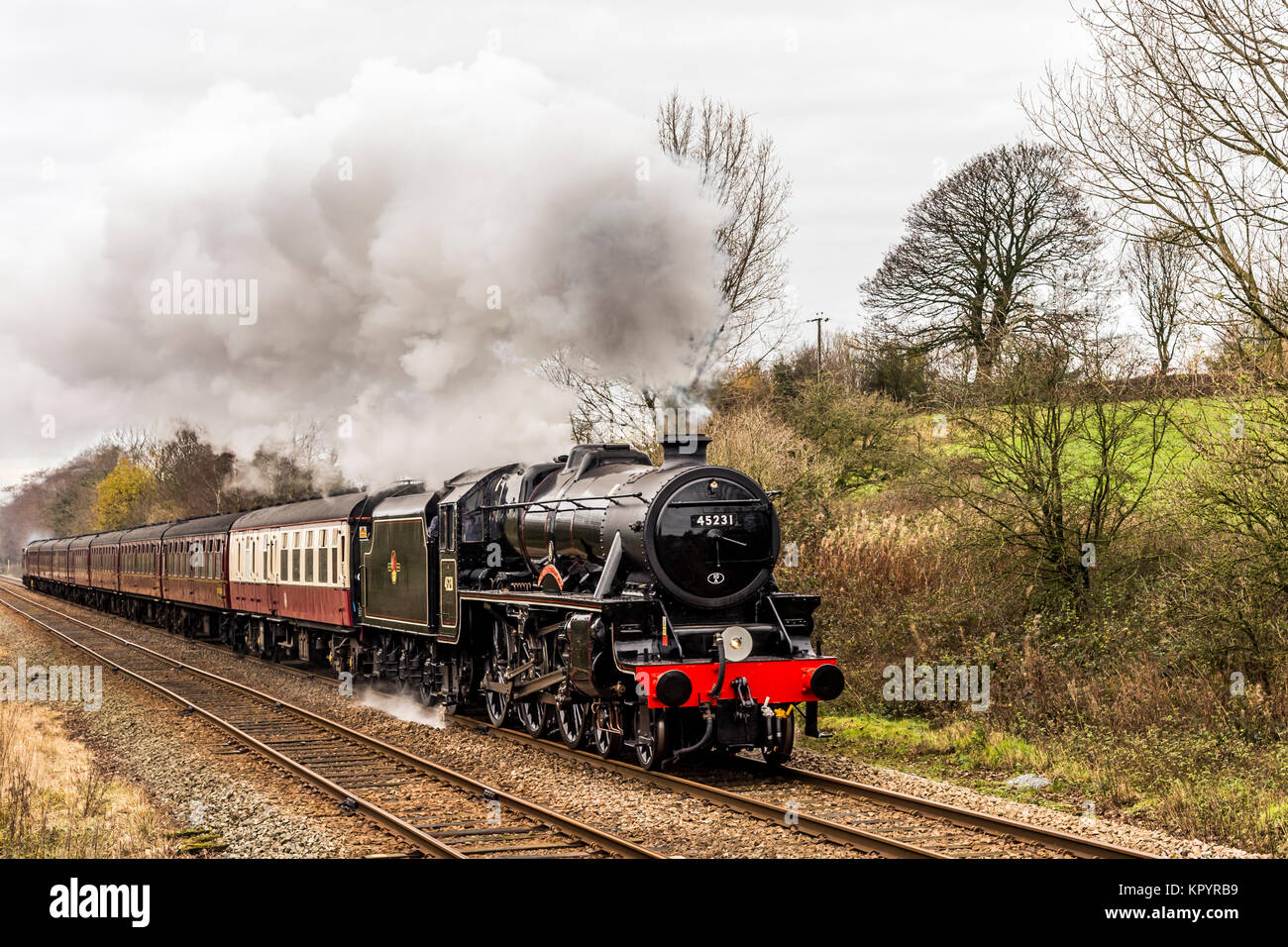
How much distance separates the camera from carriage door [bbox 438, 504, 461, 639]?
13195mm

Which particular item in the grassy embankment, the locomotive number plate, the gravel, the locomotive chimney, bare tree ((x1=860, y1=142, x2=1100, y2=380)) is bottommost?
the gravel

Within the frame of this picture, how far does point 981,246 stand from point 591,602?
25.1 metres

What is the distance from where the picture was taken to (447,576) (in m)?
13.5

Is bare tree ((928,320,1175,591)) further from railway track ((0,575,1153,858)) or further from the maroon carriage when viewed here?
the maroon carriage

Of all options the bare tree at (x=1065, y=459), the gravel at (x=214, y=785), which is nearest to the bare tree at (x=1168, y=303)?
the bare tree at (x=1065, y=459)

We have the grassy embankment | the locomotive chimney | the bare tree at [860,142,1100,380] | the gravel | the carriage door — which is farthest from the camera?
the bare tree at [860,142,1100,380]

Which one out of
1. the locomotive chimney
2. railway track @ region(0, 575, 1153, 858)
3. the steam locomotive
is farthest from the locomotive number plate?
railway track @ region(0, 575, 1153, 858)

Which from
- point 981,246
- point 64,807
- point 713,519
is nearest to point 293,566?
point 64,807

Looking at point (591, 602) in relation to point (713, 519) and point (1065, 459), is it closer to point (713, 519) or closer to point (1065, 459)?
point (713, 519)

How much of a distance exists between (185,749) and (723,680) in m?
6.23

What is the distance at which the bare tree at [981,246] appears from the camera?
30.7m

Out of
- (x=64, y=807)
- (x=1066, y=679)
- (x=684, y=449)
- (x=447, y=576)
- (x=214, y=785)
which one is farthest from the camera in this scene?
(x=447, y=576)

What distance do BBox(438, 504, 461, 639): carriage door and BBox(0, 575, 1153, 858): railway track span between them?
2983 millimetres
